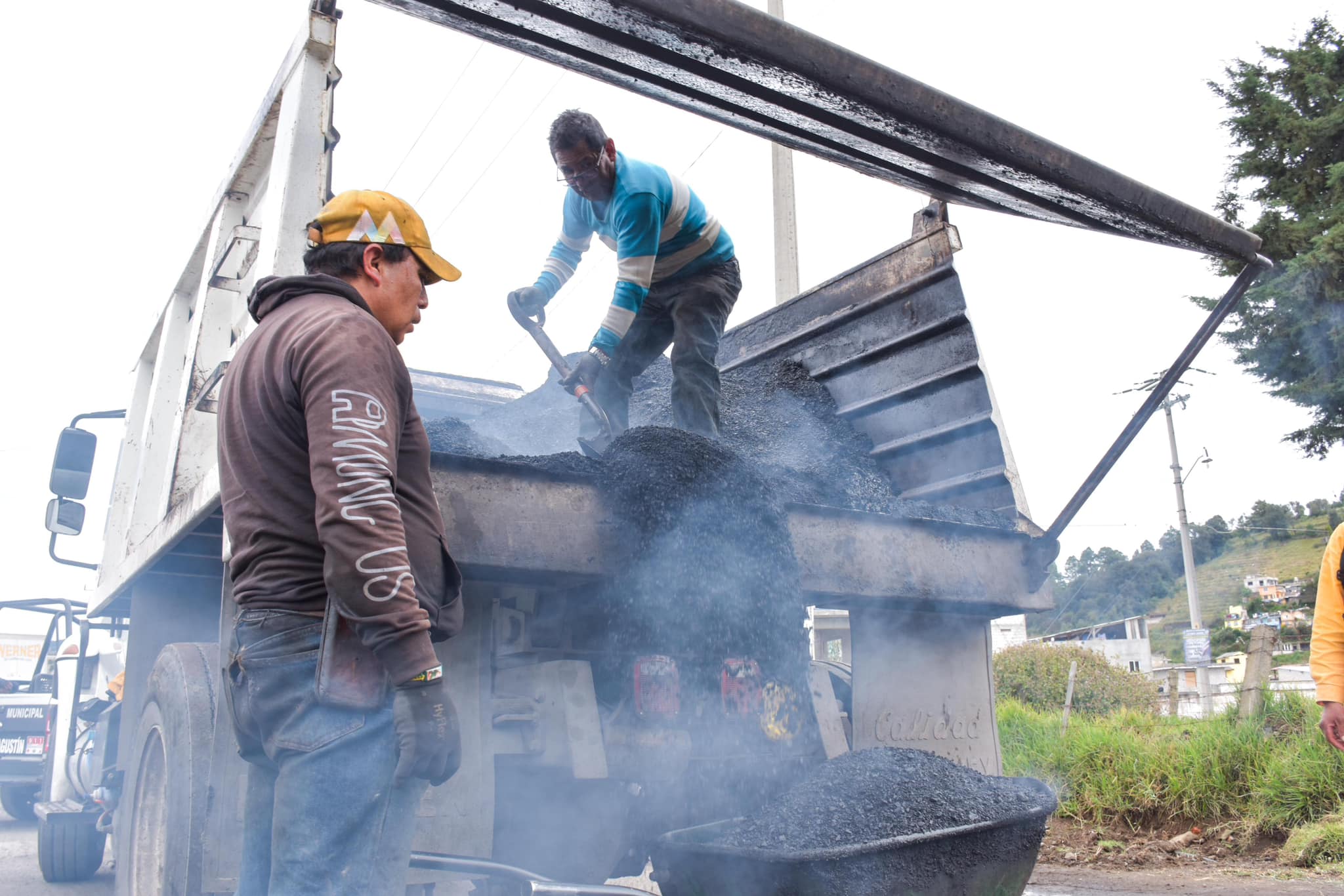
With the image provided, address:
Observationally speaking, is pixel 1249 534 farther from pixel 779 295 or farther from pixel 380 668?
pixel 380 668

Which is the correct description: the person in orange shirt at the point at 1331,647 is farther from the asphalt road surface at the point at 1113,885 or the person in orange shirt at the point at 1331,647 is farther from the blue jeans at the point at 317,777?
the blue jeans at the point at 317,777

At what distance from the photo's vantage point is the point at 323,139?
258 centimetres

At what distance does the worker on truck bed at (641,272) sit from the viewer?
3.25m

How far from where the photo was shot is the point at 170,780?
2.47 meters

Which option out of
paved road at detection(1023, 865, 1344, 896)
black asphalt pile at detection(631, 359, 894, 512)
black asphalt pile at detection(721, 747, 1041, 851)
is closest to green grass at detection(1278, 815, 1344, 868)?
paved road at detection(1023, 865, 1344, 896)

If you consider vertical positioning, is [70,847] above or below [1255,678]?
below

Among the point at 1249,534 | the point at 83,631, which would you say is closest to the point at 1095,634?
the point at 1249,534

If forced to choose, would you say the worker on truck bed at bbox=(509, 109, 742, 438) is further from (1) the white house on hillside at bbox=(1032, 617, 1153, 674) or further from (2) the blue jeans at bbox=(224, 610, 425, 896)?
(1) the white house on hillside at bbox=(1032, 617, 1153, 674)

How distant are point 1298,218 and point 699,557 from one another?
16.7 meters

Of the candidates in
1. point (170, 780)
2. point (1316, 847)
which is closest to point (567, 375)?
point (170, 780)

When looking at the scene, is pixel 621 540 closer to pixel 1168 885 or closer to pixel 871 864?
pixel 871 864

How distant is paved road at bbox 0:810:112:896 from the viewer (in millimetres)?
4996

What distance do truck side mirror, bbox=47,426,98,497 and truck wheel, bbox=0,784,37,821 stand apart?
539cm

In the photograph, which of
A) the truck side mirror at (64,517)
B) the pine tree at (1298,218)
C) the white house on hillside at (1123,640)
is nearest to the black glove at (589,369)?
the truck side mirror at (64,517)
